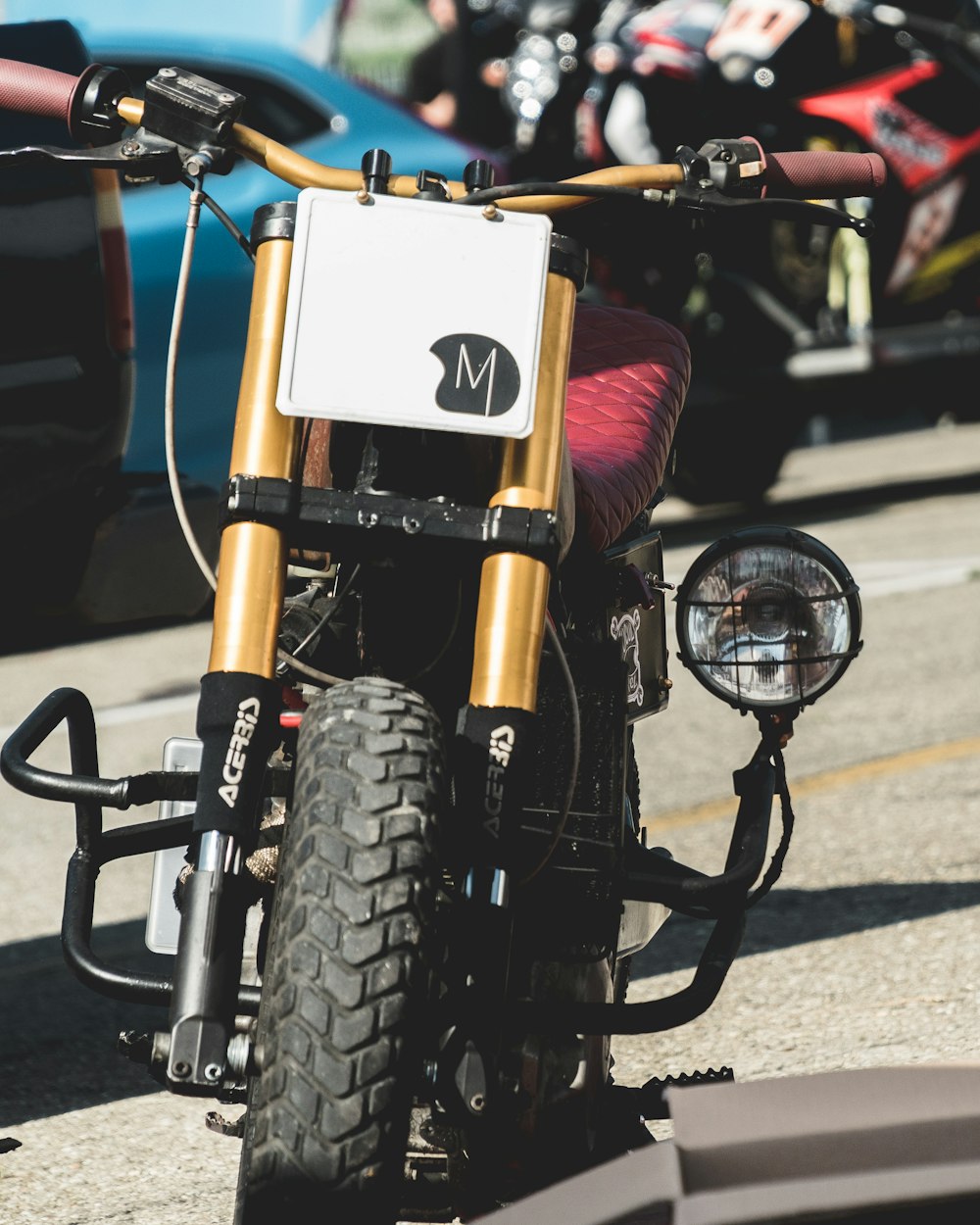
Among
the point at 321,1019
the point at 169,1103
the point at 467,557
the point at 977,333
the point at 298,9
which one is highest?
the point at 298,9

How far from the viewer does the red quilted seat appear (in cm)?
291

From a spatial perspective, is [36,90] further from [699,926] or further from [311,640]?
[699,926]

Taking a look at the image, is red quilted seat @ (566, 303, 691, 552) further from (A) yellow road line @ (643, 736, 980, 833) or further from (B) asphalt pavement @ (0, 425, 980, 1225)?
(A) yellow road line @ (643, 736, 980, 833)

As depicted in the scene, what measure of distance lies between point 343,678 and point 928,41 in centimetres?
782

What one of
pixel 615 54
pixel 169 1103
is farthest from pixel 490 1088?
pixel 615 54

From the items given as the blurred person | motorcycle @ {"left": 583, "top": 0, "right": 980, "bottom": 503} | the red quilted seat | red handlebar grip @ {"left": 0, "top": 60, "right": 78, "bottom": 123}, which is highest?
the blurred person

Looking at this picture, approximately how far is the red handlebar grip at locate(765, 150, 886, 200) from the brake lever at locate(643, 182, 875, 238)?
0.22ft

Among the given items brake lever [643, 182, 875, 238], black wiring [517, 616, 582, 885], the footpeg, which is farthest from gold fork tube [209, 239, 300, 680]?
the footpeg

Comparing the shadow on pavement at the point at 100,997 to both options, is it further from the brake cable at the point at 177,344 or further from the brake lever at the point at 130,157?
the brake lever at the point at 130,157

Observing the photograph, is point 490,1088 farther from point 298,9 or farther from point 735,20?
point 298,9

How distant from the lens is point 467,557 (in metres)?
2.43

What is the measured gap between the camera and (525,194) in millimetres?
2438

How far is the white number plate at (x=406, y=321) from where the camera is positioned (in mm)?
→ 2312

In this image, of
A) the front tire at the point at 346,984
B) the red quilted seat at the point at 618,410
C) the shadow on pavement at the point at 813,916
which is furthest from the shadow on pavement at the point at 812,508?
the front tire at the point at 346,984
